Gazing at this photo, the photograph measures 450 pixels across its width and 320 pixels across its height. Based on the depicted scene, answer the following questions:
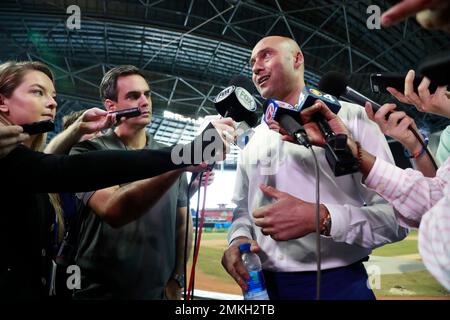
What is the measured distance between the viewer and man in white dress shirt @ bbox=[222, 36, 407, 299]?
1.21 metres

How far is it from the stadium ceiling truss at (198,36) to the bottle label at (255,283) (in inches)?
283

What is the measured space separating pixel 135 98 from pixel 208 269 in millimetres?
6644

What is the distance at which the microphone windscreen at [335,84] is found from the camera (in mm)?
1571

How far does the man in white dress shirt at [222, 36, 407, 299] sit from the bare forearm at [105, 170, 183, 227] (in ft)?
1.38

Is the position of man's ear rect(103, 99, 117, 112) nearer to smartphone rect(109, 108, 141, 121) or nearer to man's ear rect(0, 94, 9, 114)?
smartphone rect(109, 108, 141, 121)

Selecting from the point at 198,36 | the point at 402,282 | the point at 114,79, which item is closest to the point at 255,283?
the point at 114,79

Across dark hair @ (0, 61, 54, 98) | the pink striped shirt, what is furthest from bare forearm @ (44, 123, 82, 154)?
the pink striped shirt

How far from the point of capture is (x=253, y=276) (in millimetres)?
1322

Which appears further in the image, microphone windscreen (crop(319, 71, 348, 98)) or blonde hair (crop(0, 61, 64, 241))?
microphone windscreen (crop(319, 71, 348, 98))

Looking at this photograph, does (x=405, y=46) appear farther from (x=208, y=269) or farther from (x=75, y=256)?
(x=75, y=256)

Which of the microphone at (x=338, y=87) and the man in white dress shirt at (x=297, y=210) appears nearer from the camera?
the man in white dress shirt at (x=297, y=210)

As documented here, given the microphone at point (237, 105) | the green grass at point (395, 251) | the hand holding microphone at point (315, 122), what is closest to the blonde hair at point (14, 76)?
the microphone at point (237, 105)

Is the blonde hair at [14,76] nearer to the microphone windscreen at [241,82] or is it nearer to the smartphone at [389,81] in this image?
the microphone windscreen at [241,82]

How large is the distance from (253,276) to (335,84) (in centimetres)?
104
